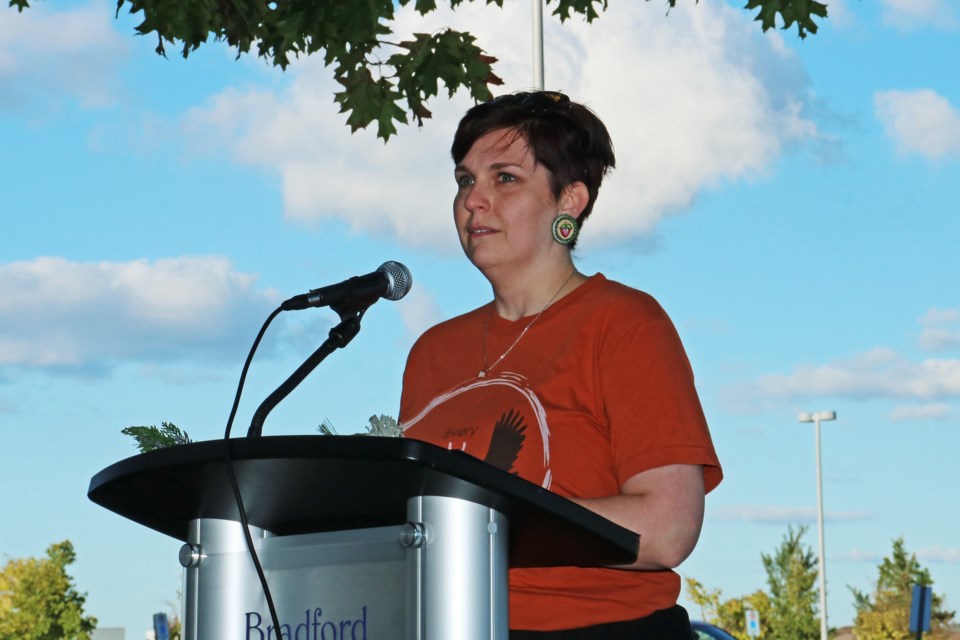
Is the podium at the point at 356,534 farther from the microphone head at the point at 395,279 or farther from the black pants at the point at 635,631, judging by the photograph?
the microphone head at the point at 395,279

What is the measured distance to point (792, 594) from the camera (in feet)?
106

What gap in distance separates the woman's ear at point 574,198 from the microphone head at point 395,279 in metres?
0.74

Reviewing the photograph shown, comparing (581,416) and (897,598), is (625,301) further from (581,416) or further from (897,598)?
(897,598)

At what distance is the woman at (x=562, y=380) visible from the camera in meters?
2.37

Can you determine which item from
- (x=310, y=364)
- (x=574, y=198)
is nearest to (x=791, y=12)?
(x=574, y=198)

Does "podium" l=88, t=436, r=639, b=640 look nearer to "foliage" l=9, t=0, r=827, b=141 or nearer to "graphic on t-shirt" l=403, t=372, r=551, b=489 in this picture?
"graphic on t-shirt" l=403, t=372, r=551, b=489

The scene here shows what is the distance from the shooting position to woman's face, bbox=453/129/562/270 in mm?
2959

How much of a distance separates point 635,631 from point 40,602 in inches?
1176

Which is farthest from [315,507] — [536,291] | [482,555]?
[536,291]

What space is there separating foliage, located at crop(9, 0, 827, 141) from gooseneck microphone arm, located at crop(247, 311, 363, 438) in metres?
4.77

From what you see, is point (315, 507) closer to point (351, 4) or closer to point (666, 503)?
point (666, 503)

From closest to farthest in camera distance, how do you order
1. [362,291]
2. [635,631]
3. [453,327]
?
[362,291] < [635,631] < [453,327]

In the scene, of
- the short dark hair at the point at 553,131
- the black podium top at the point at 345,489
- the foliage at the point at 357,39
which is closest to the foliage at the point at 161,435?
the black podium top at the point at 345,489

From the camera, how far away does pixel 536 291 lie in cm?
304
